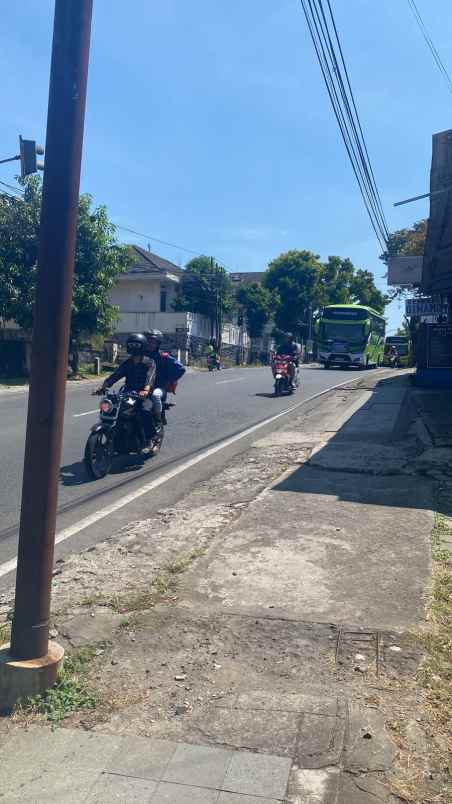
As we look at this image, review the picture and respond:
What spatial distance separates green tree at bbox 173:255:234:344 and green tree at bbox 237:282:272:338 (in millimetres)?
8930

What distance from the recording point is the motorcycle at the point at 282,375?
65.4 ft

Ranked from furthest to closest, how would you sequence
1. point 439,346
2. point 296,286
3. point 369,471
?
point 296,286 → point 439,346 → point 369,471

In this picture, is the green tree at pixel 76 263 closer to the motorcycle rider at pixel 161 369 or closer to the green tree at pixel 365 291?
the motorcycle rider at pixel 161 369

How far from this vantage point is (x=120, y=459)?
32.6 feet

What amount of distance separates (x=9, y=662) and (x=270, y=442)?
7873 millimetres

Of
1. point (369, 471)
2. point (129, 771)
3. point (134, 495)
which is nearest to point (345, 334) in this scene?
point (369, 471)

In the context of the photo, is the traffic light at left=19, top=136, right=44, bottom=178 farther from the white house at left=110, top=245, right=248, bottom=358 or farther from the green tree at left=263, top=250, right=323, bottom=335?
the green tree at left=263, top=250, right=323, bottom=335

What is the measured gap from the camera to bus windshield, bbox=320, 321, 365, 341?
36969mm

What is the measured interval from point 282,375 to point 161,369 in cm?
998

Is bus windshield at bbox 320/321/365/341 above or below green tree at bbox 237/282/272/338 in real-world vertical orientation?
below

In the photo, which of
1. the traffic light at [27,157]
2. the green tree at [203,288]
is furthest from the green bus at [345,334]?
the traffic light at [27,157]

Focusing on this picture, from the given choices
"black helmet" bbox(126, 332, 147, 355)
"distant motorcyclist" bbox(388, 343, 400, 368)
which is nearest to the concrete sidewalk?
"black helmet" bbox(126, 332, 147, 355)

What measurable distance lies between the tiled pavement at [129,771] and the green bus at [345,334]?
1367 inches

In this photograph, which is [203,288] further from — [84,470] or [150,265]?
[84,470]
